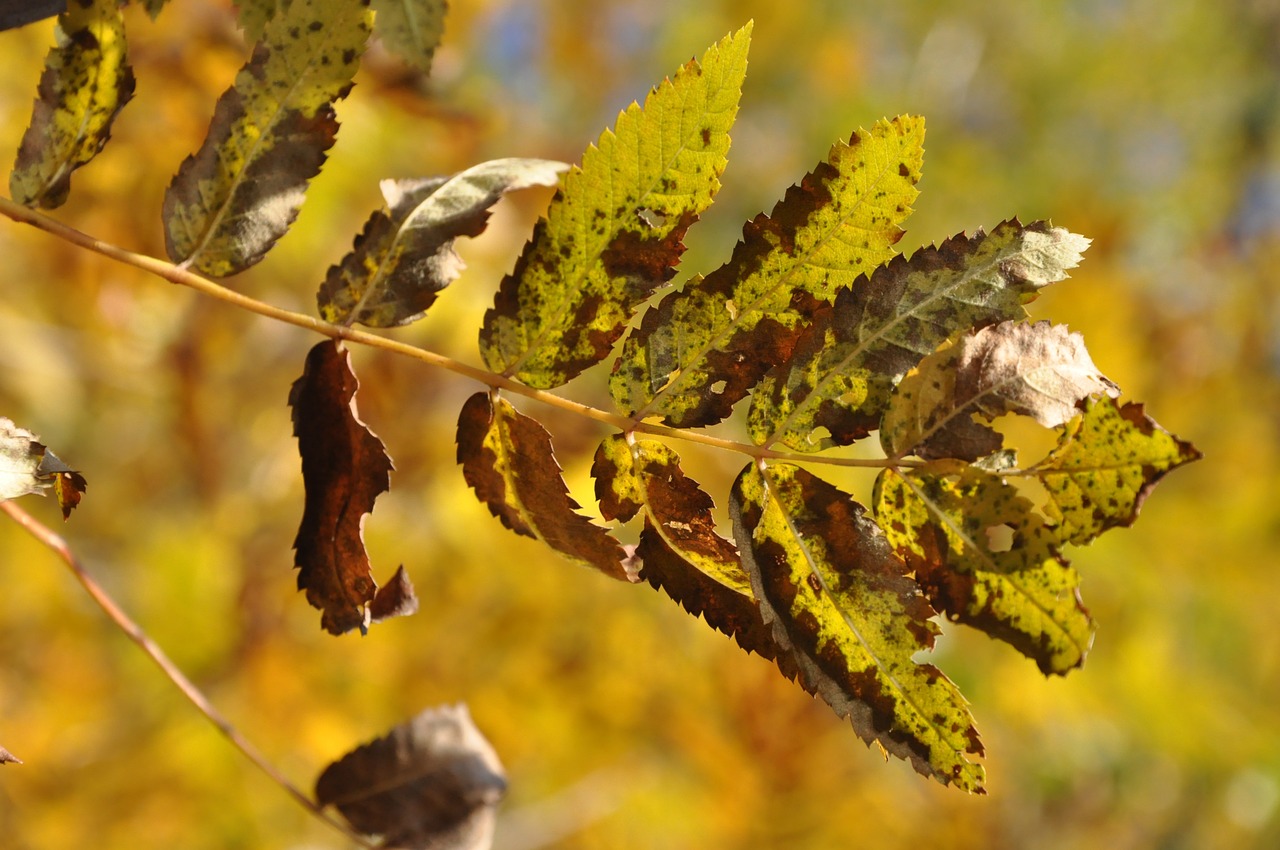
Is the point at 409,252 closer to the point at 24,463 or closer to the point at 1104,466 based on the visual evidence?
the point at 24,463

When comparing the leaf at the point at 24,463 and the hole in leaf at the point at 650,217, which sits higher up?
the hole in leaf at the point at 650,217

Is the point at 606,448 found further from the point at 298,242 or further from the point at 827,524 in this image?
the point at 298,242

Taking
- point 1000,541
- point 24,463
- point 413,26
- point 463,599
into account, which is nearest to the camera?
point 24,463

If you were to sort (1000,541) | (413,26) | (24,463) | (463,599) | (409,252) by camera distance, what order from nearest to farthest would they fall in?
(24,463) < (409,252) < (413,26) < (1000,541) < (463,599)

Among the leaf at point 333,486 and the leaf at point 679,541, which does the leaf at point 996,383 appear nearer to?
the leaf at point 679,541

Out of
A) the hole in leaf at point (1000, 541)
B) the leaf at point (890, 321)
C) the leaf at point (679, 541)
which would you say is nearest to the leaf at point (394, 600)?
the leaf at point (679, 541)

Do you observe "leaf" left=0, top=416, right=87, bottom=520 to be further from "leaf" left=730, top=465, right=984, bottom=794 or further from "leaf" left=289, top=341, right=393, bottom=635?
"leaf" left=730, top=465, right=984, bottom=794

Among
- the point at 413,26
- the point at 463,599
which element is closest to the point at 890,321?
the point at 413,26
